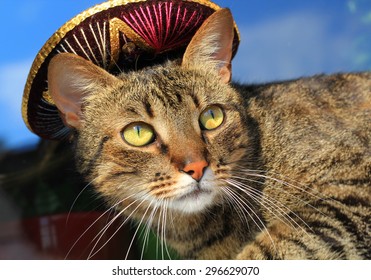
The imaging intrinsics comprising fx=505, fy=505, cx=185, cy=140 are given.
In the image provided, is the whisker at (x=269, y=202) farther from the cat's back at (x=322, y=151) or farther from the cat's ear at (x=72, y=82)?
the cat's ear at (x=72, y=82)

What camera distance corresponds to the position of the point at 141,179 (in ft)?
3.56

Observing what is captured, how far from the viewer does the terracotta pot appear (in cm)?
136

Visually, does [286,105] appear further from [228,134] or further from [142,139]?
[142,139]

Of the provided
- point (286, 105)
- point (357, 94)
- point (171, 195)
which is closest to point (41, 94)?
point (171, 195)

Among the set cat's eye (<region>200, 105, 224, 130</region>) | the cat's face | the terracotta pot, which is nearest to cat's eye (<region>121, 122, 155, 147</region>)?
the cat's face

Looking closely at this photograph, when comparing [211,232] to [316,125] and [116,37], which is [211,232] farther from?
[116,37]

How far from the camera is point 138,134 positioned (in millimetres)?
1115

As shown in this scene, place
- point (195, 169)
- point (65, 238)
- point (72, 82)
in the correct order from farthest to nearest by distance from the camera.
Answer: point (65, 238) → point (72, 82) → point (195, 169)

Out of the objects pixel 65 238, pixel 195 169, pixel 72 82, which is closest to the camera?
pixel 195 169

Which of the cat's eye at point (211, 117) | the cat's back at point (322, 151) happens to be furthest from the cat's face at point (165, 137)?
the cat's back at point (322, 151)

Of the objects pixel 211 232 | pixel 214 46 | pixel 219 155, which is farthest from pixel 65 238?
pixel 214 46

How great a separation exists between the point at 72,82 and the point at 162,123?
0.74 ft
